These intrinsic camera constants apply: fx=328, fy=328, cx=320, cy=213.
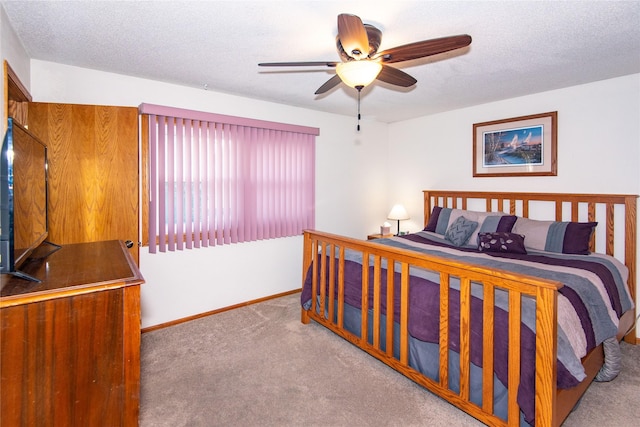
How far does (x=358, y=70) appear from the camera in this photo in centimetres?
182

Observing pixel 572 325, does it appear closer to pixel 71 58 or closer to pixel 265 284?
pixel 265 284

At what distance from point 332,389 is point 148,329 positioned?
1.87 meters

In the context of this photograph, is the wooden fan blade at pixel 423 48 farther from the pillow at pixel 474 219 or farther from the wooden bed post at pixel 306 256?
the pillow at pixel 474 219

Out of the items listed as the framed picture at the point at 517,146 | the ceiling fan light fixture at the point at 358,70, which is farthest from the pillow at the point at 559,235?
the ceiling fan light fixture at the point at 358,70

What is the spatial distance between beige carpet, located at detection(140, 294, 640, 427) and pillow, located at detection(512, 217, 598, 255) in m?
0.90

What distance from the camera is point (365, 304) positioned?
242 cm

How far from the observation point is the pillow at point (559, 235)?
2799 millimetres

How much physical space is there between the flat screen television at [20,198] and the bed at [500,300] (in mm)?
1883

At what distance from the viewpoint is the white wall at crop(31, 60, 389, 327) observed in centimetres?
276

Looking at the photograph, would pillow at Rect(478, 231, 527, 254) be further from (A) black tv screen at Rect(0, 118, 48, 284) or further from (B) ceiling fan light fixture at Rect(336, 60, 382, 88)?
(A) black tv screen at Rect(0, 118, 48, 284)

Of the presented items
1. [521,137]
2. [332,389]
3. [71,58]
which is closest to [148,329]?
[332,389]

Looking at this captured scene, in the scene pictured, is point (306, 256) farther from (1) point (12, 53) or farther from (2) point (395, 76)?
(1) point (12, 53)

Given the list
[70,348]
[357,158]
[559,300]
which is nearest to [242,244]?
[357,158]

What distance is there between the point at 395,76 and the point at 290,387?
7.05ft
